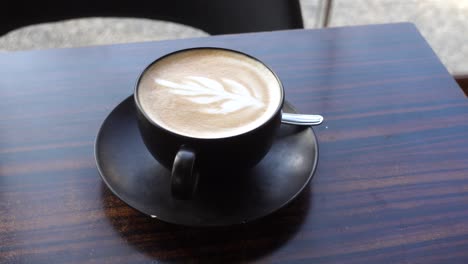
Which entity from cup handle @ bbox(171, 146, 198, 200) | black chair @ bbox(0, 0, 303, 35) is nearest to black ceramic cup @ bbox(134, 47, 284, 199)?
cup handle @ bbox(171, 146, 198, 200)

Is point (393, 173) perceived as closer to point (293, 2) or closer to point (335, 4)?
point (293, 2)

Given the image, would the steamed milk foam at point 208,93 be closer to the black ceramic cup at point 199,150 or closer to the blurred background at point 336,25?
the black ceramic cup at point 199,150

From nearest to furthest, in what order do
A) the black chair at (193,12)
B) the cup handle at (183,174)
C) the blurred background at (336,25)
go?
the cup handle at (183,174)
the black chair at (193,12)
the blurred background at (336,25)

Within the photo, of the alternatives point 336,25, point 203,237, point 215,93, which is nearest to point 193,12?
point 215,93

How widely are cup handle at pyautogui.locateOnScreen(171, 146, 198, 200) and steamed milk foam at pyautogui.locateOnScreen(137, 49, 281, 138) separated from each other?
0.11 feet

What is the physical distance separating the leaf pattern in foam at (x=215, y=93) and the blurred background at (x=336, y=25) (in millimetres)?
979

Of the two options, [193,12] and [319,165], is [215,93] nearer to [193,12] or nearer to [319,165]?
[319,165]

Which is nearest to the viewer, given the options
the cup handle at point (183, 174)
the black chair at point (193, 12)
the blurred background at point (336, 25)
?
the cup handle at point (183, 174)

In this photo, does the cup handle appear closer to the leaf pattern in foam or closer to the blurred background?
the leaf pattern in foam

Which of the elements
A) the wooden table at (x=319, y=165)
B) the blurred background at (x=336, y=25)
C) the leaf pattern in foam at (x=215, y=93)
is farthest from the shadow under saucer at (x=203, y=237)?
the blurred background at (x=336, y=25)

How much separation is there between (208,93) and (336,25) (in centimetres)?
119

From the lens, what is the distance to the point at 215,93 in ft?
1.82

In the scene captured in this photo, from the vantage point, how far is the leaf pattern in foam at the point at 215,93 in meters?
0.54

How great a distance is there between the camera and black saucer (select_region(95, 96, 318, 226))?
497 millimetres
